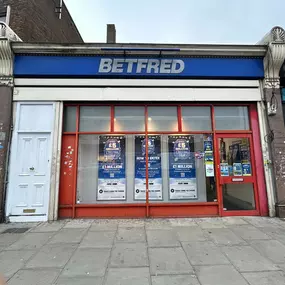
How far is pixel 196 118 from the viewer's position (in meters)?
6.53

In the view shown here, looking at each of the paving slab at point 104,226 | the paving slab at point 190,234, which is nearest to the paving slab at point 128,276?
the paving slab at point 190,234

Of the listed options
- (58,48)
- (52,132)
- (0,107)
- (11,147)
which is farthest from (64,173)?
(58,48)

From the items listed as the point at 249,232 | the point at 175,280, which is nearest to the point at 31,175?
the point at 175,280

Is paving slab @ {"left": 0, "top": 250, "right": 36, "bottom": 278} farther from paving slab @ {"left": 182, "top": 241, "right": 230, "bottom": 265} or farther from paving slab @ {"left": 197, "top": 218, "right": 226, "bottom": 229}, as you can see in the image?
paving slab @ {"left": 197, "top": 218, "right": 226, "bottom": 229}

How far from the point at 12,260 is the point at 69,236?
1244 millimetres

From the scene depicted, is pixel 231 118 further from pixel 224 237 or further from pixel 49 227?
pixel 49 227

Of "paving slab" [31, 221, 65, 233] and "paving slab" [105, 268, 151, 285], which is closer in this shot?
"paving slab" [105, 268, 151, 285]

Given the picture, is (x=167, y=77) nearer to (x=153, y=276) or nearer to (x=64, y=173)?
(x=64, y=173)

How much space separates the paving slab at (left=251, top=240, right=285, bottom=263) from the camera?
3520 mm

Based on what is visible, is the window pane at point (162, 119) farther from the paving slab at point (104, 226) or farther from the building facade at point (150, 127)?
the paving slab at point (104, 226)

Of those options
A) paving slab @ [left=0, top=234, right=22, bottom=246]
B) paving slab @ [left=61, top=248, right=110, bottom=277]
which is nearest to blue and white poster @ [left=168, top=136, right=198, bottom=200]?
paving slab @ [left=61, top=248, right=110, bottom=277]

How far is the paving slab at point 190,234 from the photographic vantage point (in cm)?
441

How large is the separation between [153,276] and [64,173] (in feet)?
14.0

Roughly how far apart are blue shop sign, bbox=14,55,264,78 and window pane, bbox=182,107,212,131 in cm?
113
